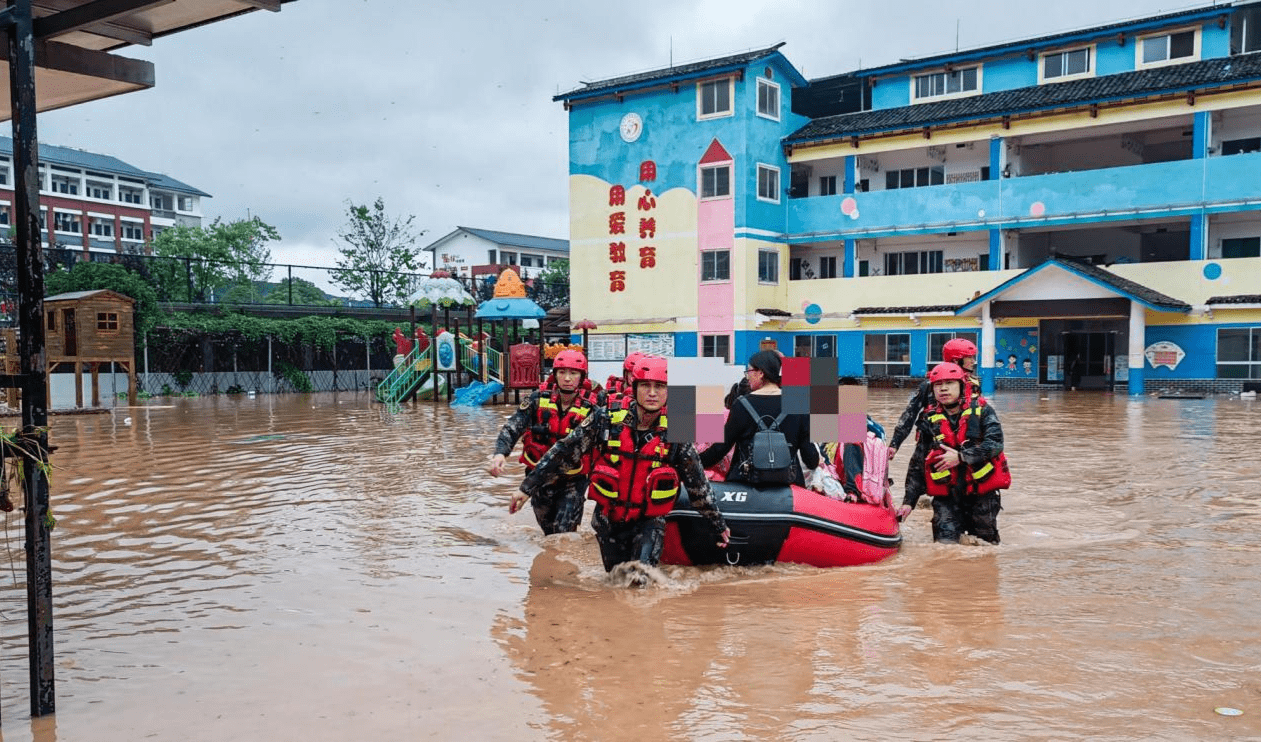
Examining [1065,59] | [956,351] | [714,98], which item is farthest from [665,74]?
[956,351]

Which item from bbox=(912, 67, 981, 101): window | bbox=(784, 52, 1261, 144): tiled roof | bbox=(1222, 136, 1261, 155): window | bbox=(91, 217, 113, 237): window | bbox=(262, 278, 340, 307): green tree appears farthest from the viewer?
bbox=(91, 217, 113, 237): window

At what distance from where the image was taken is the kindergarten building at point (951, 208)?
27.7 meters

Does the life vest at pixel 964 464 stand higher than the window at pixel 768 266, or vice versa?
the window at pixel 768 266

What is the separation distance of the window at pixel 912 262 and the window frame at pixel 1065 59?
646cm

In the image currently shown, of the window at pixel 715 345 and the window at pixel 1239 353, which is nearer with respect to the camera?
the window at pixel 1239 353

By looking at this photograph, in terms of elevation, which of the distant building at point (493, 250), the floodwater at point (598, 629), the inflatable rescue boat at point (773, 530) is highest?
the distant building at point (493, 250)

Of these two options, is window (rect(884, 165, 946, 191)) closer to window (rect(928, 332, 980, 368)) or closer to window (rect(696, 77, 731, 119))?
window (rect(928, 332, 980, 368))

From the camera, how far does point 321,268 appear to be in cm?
3844

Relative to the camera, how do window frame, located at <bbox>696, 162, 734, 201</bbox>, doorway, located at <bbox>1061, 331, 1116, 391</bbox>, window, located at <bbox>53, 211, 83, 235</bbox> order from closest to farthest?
1. doorway, located at <bbox>1061, 331, 1116, 391</bbox>
2. window frame, located at <bbox>696, 162, 734, 201</bbox>
3. window, located at <bbox>53, 211, 83, 235</bbox>

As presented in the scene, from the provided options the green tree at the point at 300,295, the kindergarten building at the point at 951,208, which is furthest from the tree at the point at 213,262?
the kindergarten building at the point at 951,208

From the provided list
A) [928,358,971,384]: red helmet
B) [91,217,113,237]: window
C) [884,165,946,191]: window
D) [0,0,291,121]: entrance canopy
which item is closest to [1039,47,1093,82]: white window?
[884,165,946,191]: window

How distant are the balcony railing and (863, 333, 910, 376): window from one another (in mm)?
3497

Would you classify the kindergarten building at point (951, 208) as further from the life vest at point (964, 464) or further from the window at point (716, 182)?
the life vest at point (964, 464)

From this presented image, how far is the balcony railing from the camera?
27109 mm
